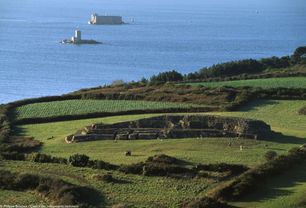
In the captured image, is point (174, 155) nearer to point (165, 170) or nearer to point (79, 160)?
point (165, 170)

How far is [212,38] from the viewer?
171500 mm

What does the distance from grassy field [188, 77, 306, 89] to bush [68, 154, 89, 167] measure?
2871cm

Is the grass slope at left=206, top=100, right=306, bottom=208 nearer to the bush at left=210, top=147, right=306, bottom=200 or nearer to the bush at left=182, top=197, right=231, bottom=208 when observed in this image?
the bush at left=210, top=147, right=306, bottom=200

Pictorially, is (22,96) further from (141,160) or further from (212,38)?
(212,38)

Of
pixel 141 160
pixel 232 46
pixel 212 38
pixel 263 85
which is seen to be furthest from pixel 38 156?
pixel 212 38

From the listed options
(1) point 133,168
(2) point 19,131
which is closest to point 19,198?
(1) point 133,168

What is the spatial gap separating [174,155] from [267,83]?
28.5 m

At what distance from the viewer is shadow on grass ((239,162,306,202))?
85.6 feet

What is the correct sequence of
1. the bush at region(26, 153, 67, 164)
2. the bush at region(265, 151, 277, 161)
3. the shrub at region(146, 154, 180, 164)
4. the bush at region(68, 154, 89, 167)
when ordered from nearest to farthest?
the shrub at region(146, 154, 180, 164), the bush at region(265, 151, 277, 161), the bush at region(68, 154, 89, 167), the bush at region(26, 153, 67, 164)

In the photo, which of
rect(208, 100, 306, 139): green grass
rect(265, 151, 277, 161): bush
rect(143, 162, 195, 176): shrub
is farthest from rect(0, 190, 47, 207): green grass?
rect(208, 100, 306, 139): green grass

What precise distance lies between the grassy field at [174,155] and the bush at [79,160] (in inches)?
21.9

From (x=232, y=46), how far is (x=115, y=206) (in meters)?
132

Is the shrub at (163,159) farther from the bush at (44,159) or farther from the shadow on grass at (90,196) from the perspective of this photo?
the shadow on grass at (90,196)

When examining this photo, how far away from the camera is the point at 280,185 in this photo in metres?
27.8
